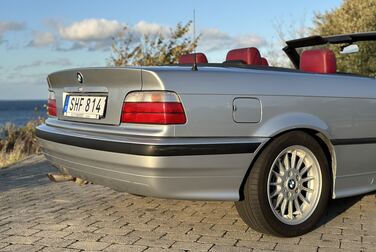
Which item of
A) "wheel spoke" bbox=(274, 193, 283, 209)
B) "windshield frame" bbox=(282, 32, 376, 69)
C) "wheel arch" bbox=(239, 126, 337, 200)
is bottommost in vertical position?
"wheel spoke" bbox=(274, 193, 283, 209)

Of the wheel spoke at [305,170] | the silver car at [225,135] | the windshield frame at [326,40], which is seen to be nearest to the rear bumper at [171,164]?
the silver car at [225,135]

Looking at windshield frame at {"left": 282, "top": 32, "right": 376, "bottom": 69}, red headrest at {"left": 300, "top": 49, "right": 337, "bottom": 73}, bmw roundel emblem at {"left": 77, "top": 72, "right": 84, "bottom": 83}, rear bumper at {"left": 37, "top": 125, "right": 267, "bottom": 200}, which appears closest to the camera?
Result: rear bumper at {"left": 37, "top": 125, "right": 267, "bottom": 200}

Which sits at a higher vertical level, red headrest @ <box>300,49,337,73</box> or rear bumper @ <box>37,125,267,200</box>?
red headrest @ <box>300,49,337,73</box>

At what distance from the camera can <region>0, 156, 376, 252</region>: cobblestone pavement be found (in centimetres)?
371

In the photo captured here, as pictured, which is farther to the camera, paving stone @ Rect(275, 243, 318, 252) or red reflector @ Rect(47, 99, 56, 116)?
red reflector @ Rect(47, 99, 56, 116)

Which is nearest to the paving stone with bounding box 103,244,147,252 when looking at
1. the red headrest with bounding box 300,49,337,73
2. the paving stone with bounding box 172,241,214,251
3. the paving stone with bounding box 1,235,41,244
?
the paving stone with bounding box 172,241,214,251

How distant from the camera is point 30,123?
44.0 ft

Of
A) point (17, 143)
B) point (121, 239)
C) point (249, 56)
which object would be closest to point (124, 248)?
point (121, 239)

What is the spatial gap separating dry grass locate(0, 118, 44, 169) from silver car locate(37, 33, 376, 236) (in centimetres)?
474

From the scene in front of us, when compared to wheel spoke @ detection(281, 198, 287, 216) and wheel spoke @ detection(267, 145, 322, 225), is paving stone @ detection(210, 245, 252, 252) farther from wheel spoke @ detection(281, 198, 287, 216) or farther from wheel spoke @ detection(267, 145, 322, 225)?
wheel spoke @ detection(281, 198, 287, 216)

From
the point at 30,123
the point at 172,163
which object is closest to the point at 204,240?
the point at 172,163

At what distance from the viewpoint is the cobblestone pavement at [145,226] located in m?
3.71

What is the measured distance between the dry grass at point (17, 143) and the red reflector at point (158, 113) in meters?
5.21

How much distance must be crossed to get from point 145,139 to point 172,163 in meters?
0.24
